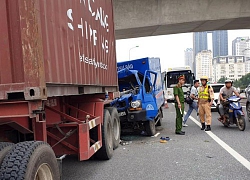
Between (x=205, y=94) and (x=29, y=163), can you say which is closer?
(x=29, y=163)

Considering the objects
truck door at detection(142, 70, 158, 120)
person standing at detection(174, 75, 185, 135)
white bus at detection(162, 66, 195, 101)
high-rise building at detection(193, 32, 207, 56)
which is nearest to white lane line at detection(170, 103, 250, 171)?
person standing at detection(174, 75, 185, 135)

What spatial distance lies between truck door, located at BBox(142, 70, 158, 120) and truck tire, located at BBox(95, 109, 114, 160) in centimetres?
172

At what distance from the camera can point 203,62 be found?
88.1 m

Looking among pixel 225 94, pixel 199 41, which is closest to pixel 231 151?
pixel 225 94

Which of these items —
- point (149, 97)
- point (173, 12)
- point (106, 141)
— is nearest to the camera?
point (106, 141)

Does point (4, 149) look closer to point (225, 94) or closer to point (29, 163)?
point (29, 163)

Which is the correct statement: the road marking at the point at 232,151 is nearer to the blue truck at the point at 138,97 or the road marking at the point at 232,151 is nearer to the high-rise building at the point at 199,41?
Result: the blue truck at the point at 138,97

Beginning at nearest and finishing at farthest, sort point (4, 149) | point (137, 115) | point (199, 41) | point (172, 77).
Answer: point (4, 149) < point (137, 115) < point (172, 77) < point (199, 41)

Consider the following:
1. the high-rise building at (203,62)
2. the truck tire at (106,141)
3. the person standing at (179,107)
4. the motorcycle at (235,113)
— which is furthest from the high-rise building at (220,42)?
the truck tire at (106,141)

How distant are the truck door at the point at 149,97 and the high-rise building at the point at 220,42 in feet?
232

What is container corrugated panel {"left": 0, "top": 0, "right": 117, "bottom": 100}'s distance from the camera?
2.83m

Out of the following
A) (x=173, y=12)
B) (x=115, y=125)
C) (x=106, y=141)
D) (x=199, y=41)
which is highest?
(x=199, y=41)

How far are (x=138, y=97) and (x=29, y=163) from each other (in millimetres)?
5271

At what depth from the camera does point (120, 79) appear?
368 inches
